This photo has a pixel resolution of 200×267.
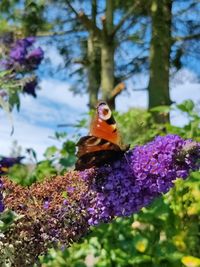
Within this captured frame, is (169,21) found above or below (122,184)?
above

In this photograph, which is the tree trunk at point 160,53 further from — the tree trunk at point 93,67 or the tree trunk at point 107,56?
the tree trunk at point 93,67

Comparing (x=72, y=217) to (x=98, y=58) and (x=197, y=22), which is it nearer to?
(x=197, y=22)

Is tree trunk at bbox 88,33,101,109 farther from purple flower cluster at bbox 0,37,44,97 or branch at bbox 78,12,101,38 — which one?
purple flower cluster at bbox 0,37,44,97

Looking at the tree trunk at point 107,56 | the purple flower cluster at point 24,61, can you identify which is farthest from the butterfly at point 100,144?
the tree trunk at point 107,56

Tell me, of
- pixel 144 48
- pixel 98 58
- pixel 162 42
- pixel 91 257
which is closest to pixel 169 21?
pixel 162 42

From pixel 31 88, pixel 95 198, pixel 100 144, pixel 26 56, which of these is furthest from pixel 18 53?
pixel 95 198

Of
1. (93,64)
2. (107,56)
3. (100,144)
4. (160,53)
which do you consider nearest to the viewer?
(100,144)

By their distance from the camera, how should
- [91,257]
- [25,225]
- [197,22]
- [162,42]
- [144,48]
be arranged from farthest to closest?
[144,48] < [197,22] < [162,42] < [25,225] < [91,257]

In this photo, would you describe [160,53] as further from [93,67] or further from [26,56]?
[26,56]
